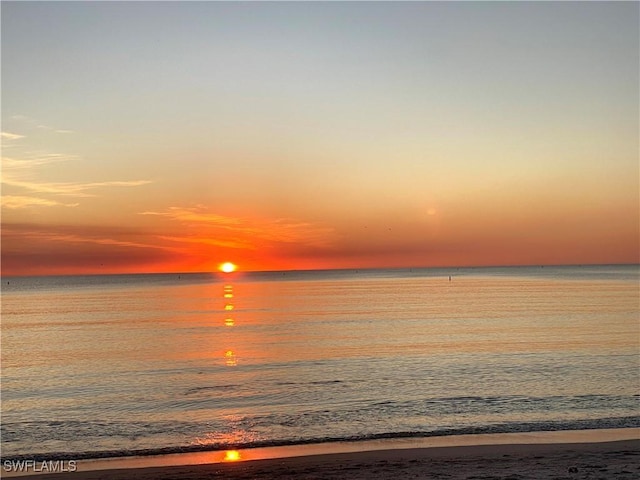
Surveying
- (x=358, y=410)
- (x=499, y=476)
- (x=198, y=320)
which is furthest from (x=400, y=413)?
(x=198, y=320)

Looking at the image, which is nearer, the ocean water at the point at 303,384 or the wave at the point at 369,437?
the wave at the point at 369,437

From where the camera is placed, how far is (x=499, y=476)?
1536 cm

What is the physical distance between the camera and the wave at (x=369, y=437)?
18938mm

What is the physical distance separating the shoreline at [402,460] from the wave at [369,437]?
0.42 metres

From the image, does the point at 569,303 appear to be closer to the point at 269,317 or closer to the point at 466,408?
the point at 269,317

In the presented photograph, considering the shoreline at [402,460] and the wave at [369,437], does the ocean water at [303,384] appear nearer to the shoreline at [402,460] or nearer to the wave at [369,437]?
the wave at [369,437]

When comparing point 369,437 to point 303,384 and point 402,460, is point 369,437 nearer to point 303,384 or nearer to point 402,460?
point 402,460

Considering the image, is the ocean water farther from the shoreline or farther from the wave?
the shoreline

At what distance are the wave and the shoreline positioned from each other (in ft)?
1.39

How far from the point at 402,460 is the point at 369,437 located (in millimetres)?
3152

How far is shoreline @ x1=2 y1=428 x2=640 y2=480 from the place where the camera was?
16.0 meters

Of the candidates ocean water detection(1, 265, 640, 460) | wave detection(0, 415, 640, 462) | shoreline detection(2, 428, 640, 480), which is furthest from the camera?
ocean water detection(1, 265, 640, 460)

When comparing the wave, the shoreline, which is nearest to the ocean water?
the wave

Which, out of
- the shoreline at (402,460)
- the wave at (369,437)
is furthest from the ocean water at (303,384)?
the shoreline at (402,460)
